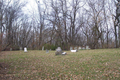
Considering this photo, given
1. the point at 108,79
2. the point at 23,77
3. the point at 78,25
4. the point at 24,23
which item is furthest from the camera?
the point at 24,23

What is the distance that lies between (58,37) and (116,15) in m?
13.8

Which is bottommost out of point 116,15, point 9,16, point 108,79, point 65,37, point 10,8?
point 108,79

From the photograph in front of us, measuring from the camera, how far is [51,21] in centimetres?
2594

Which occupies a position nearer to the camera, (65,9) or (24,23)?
(65,9)

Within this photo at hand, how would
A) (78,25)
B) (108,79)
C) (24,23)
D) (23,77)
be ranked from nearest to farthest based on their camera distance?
(108,79) → (23,77) → (78,25) → (24,23)

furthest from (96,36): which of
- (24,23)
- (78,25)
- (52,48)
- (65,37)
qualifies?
(24,23)

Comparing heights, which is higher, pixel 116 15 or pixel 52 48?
pixel 116 15

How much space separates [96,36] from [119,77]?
21.8m

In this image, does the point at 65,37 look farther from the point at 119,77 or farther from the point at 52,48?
the point at 119,77

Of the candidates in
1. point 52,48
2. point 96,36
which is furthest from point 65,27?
point 96,36

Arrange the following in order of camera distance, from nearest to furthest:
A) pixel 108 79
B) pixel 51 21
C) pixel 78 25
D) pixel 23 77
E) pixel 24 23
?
pixel 108 79
pixel 23 77
pixel 51 21
pixel 78 25
pixel 24 23

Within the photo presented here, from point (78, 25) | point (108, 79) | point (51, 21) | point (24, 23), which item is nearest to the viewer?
point (108, 79)

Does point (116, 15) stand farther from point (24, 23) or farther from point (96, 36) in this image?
point (24, 23)

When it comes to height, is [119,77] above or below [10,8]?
below
